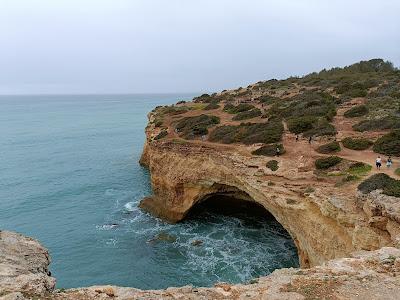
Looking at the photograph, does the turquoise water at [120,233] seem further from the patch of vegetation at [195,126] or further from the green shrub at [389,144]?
the green shrub at [389,144]

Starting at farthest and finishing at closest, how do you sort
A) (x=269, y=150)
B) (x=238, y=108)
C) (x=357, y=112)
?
(x=238, y=108), (x=357, y=112), (x=269, y=150)

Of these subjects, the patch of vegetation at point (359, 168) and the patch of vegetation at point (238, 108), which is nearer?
the patch of vegetation at point (359, 168)

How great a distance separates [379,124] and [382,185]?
42.0 ft

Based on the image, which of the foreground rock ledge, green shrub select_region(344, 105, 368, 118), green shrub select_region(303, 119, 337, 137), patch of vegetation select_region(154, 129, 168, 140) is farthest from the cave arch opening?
green shrub select_region(344, 105, 368, 118)

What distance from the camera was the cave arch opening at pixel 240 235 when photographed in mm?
24297

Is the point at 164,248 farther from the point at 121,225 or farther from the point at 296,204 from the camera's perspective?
the point at 296,204

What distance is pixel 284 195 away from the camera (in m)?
22.0

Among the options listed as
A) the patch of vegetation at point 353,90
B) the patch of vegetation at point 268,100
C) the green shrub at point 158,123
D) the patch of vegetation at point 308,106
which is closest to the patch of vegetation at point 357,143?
the patch of vegetation at point 308,106

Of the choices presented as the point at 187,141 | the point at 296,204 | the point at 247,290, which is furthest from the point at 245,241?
the point at 247,290

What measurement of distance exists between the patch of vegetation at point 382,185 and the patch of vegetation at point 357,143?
22.3 ft

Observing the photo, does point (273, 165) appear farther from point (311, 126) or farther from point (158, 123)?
point (158, 123)

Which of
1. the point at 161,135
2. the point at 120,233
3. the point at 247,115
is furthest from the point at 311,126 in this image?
the point at 120,233

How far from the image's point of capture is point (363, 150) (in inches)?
1023

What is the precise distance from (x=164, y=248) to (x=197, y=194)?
5.91 metres
